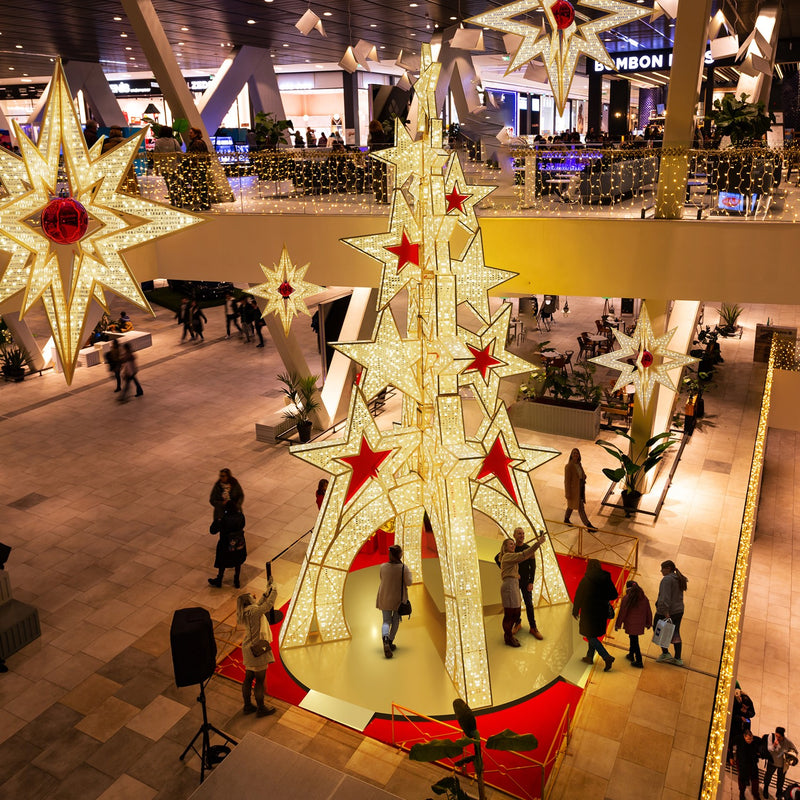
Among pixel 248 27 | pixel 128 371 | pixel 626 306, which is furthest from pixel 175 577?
pixel 626 306

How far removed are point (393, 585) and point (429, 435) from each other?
1473 millimetres

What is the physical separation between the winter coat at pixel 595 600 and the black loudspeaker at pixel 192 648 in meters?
3.52

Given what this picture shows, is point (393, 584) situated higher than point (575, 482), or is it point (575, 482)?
point (393, 584)

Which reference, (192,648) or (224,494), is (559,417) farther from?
(192,648)

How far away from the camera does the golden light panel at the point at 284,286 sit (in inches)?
476

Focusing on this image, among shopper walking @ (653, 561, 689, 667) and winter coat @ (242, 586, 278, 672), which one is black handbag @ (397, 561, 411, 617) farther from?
shopper walking @ (653, 561, 689, 667)

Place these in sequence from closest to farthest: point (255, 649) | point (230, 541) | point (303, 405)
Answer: point (255, 649) → point (230, 541) → point (303, 405)

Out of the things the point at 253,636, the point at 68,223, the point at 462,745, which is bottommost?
the point at 253,636

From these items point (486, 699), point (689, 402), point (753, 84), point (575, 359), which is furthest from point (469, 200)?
point (753, 84)

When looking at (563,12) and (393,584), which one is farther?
(563,12)

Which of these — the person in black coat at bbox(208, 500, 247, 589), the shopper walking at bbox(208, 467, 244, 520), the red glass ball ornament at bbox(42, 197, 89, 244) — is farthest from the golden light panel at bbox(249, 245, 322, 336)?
the red glass ball ornament at bbox(42, 197, 89, 244)

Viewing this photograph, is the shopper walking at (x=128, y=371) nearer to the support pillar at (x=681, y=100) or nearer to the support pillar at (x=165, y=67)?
the support pillar at (x=165, y=67)

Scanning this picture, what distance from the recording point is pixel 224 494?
9.74 metres

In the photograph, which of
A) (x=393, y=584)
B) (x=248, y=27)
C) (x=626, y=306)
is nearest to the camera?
(x=393, y=584)
